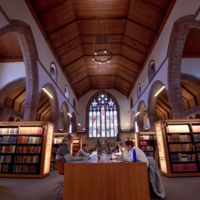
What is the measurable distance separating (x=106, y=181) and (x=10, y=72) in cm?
820

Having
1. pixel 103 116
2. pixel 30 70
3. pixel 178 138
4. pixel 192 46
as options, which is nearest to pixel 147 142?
pixel 178 138

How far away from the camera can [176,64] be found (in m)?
7.35

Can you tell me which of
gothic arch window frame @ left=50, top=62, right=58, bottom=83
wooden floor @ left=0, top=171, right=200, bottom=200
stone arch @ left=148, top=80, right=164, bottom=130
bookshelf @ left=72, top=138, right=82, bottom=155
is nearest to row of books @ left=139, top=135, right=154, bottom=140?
stone arch @ left=148, top=80, right=164, bottom=130

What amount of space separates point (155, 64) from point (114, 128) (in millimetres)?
9653

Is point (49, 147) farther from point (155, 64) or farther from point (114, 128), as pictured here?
point (114, 128)

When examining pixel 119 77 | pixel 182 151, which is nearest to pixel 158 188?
pixel 182 151

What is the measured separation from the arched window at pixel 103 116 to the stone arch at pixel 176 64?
10.9m

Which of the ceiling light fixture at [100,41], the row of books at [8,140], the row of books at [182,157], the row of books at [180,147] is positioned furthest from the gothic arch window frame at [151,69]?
the row of books at [8,140]

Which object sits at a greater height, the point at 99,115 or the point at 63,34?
the point at 63,34

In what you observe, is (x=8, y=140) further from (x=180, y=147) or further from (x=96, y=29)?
(x=96, y=29)

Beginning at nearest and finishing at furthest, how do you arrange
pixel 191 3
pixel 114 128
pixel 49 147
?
pixel 191 3, pixel 49 147, pixel 114 128

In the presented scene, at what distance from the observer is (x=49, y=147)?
6883mm

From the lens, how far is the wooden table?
2.74 m

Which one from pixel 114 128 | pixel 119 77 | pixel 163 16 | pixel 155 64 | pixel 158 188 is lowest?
pixel 158 188
